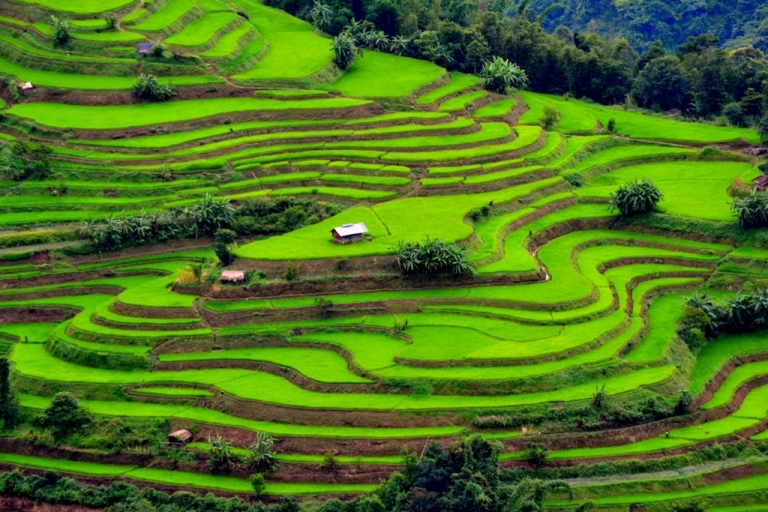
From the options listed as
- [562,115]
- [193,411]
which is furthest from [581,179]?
[193,411]

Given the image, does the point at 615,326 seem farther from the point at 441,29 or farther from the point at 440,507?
the point at 441,29

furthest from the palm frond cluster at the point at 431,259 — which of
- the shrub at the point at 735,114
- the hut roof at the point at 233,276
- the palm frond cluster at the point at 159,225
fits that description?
the shrub at the point at 735,114

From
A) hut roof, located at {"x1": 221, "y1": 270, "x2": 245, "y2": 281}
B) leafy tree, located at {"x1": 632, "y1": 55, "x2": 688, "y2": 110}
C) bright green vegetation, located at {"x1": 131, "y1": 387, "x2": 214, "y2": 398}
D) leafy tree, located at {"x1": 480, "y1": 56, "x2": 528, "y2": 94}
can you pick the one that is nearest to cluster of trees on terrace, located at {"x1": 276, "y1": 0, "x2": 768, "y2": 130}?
leafy tree, located at {"x1": 632, "y1": 55, "x2": 688, "y2": 110}

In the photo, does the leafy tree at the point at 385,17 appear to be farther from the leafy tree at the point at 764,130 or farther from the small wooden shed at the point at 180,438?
the small wooden shed at the point at 180,438

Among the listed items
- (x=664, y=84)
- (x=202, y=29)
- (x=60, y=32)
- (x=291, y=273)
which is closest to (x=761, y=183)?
(x=664, y=84)

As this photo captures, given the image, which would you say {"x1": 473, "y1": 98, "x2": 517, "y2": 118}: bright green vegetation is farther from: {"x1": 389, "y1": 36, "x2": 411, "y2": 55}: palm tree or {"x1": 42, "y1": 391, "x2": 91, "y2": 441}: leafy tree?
{"x1": 42, "y1": 391, "x2": 91, "y2": 441}: leafy tree

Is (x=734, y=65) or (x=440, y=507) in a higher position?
(x=734, y=65)

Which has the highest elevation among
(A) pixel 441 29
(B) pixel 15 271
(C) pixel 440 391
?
(A) pixel 441 29
